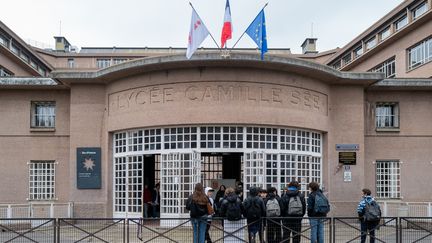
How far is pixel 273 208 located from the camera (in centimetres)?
1270

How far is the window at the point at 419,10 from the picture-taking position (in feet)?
103

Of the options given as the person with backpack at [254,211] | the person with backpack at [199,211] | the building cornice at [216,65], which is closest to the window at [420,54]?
the building cornice at [216,65]

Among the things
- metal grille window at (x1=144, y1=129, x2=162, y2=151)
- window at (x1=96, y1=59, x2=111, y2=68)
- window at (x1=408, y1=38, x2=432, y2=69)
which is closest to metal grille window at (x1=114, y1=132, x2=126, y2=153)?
metal grille window at (x1=144, y1=129, x2=162, y2=151)

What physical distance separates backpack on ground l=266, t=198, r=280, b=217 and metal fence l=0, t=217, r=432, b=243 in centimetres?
33

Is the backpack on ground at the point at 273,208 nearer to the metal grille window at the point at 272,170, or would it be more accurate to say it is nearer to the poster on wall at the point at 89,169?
the metal grille window at the point at 272,170

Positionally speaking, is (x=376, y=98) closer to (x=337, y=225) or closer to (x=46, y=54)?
(x=337, y=225)

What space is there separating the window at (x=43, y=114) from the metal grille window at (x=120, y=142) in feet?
10.6

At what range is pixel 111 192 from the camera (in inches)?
776

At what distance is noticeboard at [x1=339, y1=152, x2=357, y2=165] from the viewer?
2012 centimetres

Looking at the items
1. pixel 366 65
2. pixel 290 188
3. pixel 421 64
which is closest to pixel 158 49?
pixel 366 65

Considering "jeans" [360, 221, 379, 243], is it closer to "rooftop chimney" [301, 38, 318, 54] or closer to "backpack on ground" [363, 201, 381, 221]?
"backpack on ground" [363, 201, 381, 221]

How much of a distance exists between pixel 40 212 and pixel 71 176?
1.70 m

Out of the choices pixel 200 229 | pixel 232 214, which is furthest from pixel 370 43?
pixel 200 229

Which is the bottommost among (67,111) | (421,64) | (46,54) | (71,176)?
(71,176)
